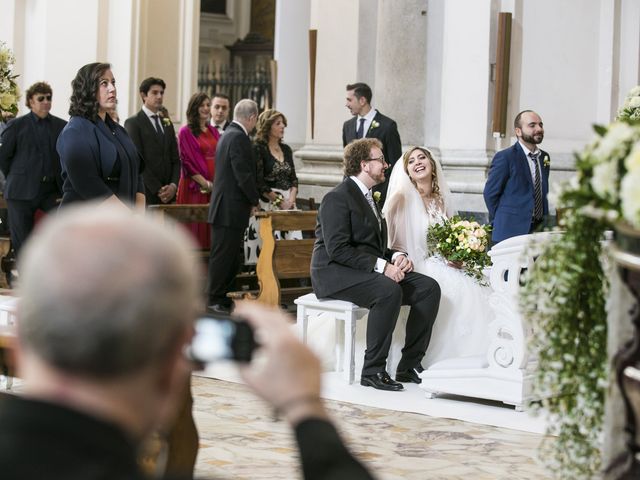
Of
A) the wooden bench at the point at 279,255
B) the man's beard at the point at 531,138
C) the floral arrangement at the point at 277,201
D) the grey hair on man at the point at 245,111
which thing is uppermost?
the grey hair on man at the point at 245,111

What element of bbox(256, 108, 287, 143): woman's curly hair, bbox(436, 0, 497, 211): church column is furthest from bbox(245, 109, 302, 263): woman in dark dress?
bbox(436, 0, 497, 211): church column

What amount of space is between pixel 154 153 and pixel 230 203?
1.23m

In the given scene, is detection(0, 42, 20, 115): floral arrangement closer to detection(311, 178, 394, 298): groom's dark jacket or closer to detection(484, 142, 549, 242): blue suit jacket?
detection(311, 178, 394, 298): groom's dark jacket

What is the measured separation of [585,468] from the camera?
3125 mm

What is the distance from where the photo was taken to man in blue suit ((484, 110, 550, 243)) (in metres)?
A: 9.11

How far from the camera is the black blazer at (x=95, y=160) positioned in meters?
7.09

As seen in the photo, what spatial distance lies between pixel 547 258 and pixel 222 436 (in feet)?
10.2

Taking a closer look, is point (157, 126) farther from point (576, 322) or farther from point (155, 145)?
point (576, 322)

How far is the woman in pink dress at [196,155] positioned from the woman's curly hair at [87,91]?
4142 millimetres

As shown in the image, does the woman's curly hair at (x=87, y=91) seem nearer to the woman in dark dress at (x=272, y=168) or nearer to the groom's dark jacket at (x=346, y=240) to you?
the groom's dark jacket at (x=346, y=240)

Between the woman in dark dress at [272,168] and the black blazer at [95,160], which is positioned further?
the woman in dark dress at [272,168]

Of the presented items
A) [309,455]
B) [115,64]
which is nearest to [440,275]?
[309,455]

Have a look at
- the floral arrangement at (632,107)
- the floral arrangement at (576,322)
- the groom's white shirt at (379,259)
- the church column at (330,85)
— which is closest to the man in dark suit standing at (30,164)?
the church column at (330,85)

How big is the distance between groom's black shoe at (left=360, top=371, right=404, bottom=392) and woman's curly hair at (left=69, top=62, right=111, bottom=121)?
7.45ft
